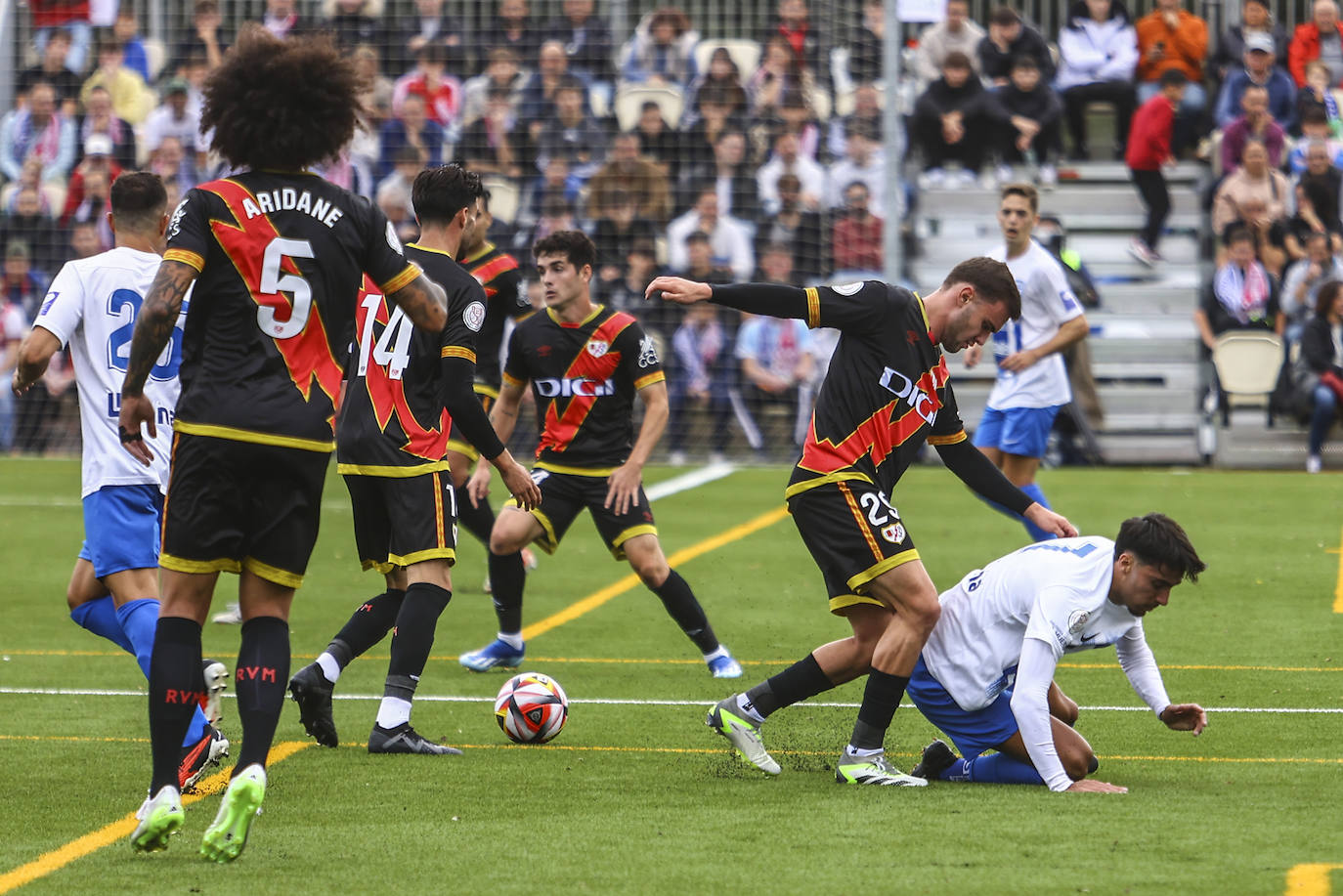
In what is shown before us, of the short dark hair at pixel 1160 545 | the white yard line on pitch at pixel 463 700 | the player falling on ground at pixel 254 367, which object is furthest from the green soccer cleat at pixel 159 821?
the short dark hair at pixel 1160 545

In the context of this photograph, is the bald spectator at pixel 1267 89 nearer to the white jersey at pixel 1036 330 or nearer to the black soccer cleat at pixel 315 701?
the white jersey at pixel 1036 330

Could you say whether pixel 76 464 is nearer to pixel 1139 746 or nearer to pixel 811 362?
pixel 811 362

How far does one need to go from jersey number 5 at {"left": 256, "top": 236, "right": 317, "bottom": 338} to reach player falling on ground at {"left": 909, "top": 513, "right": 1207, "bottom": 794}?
93.9 inches

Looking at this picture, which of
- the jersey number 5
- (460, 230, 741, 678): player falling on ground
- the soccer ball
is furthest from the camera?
(460, 230, 741, 678): player falling on ground

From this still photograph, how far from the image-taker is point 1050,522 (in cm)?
616

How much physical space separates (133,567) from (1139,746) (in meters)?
3.60

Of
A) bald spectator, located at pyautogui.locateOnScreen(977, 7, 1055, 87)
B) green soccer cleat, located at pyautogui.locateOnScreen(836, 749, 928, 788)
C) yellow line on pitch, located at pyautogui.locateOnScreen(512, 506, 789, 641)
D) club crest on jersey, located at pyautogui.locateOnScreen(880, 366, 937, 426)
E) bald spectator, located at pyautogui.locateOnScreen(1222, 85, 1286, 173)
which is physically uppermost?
bald spectator, located at pyautogui.locateOnScreen(977, 7, 1055, 87)

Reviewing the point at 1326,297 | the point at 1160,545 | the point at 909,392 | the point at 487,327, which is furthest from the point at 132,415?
the point at 1326,297

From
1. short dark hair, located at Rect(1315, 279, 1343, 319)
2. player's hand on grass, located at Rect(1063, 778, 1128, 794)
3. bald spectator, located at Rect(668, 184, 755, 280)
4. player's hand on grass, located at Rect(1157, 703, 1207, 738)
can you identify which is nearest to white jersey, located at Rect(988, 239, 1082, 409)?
player's hand on grass, located at Rect(1157, 703, 1207, 738)

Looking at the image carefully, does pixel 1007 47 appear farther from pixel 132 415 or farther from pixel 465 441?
pixel 132 415

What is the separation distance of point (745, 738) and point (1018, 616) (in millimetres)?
1008

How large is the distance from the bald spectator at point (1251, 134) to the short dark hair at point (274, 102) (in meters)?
16.1

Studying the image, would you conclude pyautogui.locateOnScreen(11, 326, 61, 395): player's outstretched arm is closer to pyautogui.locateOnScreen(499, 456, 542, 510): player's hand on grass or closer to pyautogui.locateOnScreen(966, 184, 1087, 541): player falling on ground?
pyautogui.locateOnScreen(499, 456, 542, 510): player's hand on grass

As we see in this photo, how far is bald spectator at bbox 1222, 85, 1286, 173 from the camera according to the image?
762 inches
